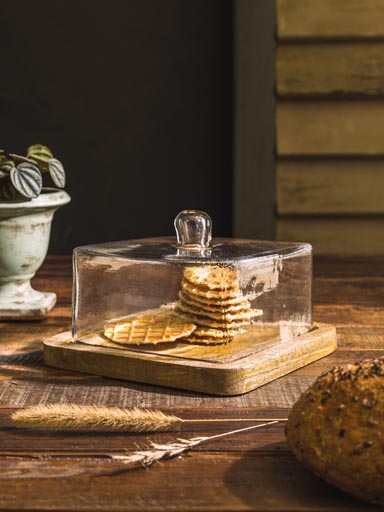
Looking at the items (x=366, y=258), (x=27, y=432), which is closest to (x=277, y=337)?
(x=27, y=432)

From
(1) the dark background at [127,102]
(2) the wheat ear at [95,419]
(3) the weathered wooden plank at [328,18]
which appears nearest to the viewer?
(2) the wheat ear at [95,419]

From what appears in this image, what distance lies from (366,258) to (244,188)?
2.73 ft

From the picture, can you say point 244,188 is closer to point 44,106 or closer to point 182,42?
point 182,42

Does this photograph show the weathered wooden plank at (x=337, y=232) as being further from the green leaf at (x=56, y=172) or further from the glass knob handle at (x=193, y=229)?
the glass knob handle at (x=193, y=229)

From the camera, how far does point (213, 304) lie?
1039mm

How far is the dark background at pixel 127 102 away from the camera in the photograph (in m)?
3.19

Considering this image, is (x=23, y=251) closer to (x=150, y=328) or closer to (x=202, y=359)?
(x=150, y=328)

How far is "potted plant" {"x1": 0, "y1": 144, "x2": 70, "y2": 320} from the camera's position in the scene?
1.31 meters

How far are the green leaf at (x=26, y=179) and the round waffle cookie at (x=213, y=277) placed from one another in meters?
0.38

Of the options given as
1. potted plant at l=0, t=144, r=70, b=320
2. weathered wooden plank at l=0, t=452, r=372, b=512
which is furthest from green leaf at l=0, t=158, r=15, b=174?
weathered wooden plank at l=0, t=452, r=372, b=512

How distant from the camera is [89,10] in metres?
3.21

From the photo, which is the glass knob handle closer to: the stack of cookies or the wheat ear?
the stack of cookies

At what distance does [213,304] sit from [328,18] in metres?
1.86

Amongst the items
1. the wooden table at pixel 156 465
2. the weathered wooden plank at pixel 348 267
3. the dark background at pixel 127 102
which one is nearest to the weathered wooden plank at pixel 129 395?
the wooden table at pixel 156 465
